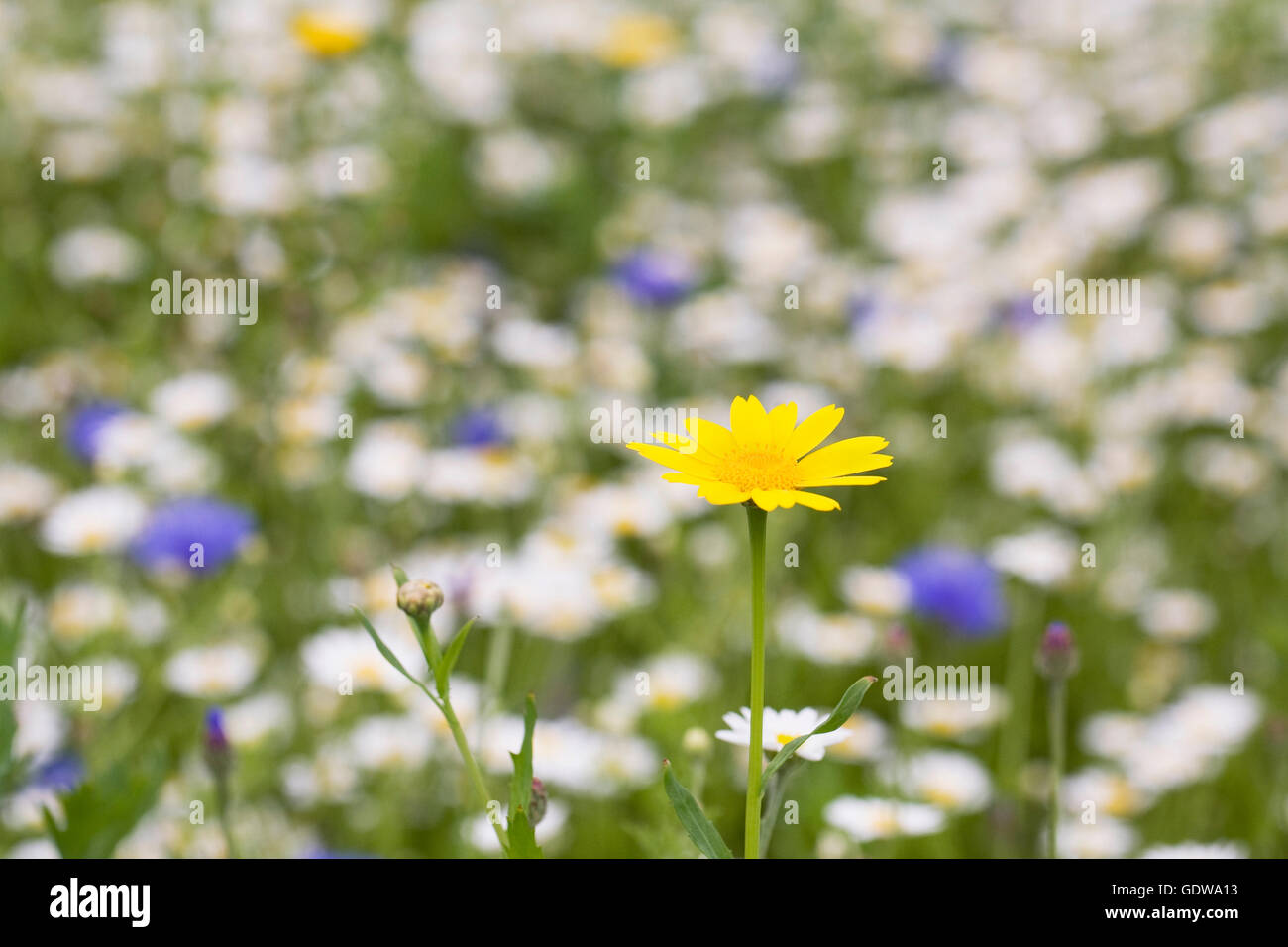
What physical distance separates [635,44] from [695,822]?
1983 millimetres

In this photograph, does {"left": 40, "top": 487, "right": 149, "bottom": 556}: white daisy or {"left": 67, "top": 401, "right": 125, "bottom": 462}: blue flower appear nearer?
{"left": 40, "top": 487, "right": 149, "bottom": 556}: white daisy

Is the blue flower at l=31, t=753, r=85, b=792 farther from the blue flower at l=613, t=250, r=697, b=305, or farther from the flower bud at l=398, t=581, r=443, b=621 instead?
the blue flower at l=613, t=250, r=697, b=305

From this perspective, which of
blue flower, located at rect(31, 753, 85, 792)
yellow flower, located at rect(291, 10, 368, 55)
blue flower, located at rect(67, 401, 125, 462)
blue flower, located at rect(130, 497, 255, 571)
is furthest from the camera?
yellow flower, located at rect(291, 10, 368, 55)

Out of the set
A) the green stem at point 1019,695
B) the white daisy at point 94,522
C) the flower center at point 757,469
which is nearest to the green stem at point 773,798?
the flower center at point 757,469

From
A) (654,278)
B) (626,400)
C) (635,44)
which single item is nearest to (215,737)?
(626,400)

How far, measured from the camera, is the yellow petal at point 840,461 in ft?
1.79

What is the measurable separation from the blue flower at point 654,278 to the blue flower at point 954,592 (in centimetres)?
61

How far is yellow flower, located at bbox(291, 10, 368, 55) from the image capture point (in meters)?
1.89

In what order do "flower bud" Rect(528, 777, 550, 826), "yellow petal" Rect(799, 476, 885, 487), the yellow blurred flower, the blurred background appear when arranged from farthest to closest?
the yellow blurred flower → the blurred background → "flower bud" Rect(528, 777, 550, 826) → "yellow petal" Rect(799, 476, 885, 487)

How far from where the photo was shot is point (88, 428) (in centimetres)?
141

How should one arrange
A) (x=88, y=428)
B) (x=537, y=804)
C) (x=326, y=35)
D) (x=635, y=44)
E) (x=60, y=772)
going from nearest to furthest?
(x=537, y=804) → (x=60, y=772) → (x=88, y=428) → (x=326, y=35) → (x=635, y=44)

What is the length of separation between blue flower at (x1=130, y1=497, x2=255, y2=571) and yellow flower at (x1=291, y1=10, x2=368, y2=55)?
0.90 meters

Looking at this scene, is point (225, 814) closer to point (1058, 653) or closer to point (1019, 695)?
point (1058, 653)

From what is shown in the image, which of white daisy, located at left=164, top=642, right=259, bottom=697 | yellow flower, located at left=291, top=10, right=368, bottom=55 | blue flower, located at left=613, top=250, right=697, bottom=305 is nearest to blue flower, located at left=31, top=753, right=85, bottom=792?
white daisy, located at left=164, top=642, right=259, bottom=697
